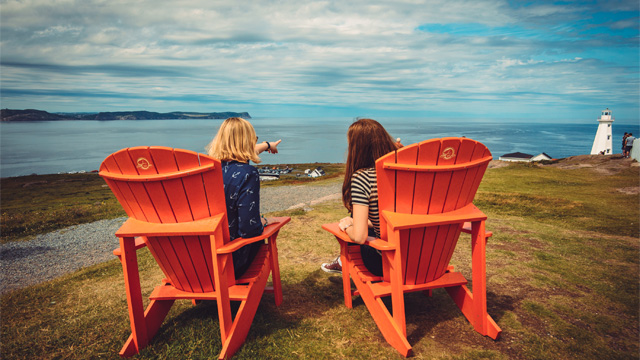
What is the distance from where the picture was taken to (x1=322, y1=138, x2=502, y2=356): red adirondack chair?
232cm

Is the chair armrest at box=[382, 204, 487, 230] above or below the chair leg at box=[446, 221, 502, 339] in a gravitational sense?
above

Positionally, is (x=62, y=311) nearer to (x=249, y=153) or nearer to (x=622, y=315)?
(x=249, y=153)

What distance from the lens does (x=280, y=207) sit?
12.2 metres

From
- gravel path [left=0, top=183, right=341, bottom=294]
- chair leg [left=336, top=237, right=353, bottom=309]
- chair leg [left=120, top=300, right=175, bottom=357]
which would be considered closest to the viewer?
chair leg [left=120, top=300, right=175, bottom=357]

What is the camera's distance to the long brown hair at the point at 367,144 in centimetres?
280

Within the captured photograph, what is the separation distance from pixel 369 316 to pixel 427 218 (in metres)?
1.35

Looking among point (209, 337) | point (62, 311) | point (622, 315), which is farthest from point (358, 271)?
point (62, 311)

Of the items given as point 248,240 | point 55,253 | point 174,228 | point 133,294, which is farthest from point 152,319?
point 55,253

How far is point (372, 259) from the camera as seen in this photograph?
3027 mm

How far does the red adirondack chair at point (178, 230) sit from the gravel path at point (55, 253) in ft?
12.2

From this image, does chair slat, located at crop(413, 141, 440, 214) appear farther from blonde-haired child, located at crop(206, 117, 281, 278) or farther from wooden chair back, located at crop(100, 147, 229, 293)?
wooden chair back, located at crop(100, 147, 229, 293)

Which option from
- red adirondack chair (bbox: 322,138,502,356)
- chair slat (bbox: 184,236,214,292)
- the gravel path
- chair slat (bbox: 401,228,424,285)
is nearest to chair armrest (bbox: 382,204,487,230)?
red adirondack chair (bbox: 322,138,502,356)

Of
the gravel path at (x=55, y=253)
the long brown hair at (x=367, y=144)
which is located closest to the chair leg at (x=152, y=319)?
the long brown hair at (x=367, y=144)

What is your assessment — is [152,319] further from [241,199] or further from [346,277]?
[346,277]
